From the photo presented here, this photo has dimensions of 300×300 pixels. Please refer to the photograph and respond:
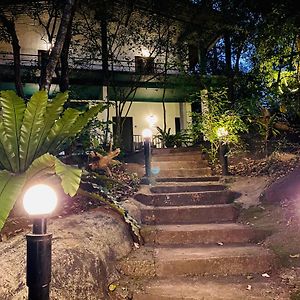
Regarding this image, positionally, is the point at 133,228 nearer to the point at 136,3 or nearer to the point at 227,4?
the point at 227,4

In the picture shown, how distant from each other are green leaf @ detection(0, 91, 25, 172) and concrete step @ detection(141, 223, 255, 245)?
1.90 meters

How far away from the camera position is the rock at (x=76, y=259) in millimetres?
2166

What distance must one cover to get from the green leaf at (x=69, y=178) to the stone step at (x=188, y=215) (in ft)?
8.94

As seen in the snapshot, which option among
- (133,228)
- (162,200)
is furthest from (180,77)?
(133,228)

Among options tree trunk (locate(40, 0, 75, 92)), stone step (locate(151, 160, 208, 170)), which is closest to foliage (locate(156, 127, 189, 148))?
stone step (locate(151, 160, 208, 170))

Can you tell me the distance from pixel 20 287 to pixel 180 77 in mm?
10817

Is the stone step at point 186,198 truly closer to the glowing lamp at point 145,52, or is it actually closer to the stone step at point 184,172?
the stone step at point 184,172

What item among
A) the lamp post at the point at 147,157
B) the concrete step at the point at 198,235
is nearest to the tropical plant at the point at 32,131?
the concrete step at the point at 198,235

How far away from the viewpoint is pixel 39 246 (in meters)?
1.73

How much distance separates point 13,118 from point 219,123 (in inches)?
215

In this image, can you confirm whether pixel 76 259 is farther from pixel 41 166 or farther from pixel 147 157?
pixel 147 157

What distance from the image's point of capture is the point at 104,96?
1321cm

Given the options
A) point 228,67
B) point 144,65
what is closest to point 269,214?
point 228,67

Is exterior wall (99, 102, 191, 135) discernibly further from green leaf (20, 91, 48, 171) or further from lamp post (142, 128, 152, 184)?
green leaf (20, 91, 48, 171)
